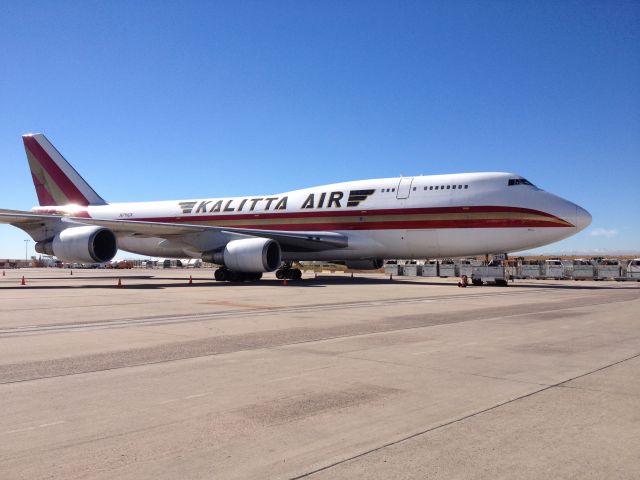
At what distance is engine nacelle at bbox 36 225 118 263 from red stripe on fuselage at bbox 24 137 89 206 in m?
9.93

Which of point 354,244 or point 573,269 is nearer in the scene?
point 354,244

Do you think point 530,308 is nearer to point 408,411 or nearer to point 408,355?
point 408,355

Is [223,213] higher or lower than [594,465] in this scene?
higher

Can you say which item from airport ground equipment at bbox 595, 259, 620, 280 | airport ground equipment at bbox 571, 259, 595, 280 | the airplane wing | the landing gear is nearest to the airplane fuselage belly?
the airplane wing

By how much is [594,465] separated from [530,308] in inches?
473

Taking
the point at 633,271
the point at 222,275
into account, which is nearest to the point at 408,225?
the point at 222,275

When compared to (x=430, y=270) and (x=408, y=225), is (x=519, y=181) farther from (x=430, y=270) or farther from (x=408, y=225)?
(x=430, y=270)

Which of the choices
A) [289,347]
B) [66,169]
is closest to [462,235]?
[289,347]

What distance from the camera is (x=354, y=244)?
29.2 m

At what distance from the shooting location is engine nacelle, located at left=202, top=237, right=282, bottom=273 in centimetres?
2611

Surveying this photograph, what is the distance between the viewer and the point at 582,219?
2545cm

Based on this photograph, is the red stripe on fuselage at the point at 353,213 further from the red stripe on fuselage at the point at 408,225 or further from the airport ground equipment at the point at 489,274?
the airport ground equipment at the point at 489,274

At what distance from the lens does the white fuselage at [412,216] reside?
84.2ft

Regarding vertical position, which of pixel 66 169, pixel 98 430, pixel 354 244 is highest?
pixel 66 169
